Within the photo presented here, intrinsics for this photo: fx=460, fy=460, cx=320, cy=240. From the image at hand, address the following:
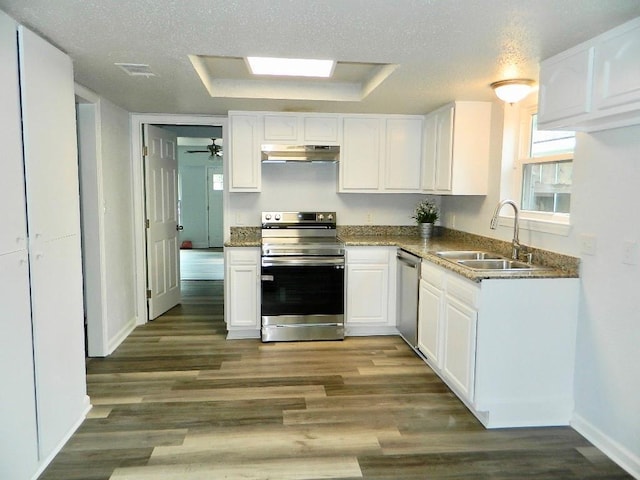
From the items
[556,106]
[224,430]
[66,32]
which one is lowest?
[224,430]

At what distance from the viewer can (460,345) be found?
9.46 feet

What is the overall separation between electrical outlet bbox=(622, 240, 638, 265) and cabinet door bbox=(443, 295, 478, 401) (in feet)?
2.62

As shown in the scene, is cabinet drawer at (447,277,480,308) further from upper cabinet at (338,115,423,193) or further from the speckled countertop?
upper cabinet at (338,115,423,193)

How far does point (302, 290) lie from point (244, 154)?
138 centimetres

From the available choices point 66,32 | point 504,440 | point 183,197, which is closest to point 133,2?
point 66,32

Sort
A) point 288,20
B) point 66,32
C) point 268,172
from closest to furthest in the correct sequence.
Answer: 1. point 288,20
2. point 66,32
3. point 268,172

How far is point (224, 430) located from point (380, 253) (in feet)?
7.16

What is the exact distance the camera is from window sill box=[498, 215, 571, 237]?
2.82 meters

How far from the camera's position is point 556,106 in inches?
98.3

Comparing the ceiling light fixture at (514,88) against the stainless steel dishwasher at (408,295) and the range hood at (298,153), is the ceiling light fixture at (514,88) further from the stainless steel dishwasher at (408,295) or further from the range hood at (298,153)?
the range hood at (298,153)

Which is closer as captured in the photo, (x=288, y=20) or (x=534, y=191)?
(x=288, y=20)

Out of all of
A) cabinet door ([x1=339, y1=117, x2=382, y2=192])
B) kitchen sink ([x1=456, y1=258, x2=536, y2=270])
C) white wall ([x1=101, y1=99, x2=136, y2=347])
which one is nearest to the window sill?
kitchen sink ([x1=456, y1=258, x2=536, y2=270])

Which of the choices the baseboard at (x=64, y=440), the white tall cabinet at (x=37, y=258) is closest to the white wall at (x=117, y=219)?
the baseboard at (x=64, y=440)

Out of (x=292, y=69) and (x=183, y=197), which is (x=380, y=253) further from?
(x=183, y=197)
